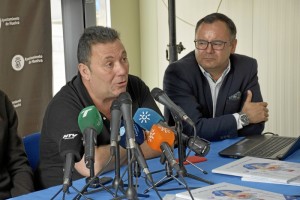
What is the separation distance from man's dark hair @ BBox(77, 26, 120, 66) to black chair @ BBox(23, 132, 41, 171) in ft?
1.72

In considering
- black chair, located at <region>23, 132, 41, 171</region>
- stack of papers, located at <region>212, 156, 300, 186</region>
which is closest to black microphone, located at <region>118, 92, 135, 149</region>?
stack of papers, located at <region>212, 156, 300, 186</region>

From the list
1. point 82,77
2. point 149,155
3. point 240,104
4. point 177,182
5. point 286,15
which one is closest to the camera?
point 177,182

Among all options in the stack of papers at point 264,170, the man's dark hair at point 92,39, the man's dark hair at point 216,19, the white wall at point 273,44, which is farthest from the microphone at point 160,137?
the white wall at point 273,44

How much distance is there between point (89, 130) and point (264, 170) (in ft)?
2.85

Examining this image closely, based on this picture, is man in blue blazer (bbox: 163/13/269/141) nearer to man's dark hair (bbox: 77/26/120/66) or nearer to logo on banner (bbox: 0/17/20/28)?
man's dark hair (bbox: 77/26/120/66)

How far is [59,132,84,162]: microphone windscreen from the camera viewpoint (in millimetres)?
1513

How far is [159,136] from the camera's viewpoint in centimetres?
167

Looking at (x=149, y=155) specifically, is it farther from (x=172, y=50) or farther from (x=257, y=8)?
(x=257, y=8)

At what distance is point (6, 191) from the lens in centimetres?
235

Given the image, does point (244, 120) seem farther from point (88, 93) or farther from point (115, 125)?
point (115, 125)

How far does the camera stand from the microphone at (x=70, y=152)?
1.43 metres

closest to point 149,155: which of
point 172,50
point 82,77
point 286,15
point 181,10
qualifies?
point 82,77

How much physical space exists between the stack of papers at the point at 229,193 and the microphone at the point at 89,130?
1.42 feet

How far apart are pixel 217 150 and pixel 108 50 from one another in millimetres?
756
